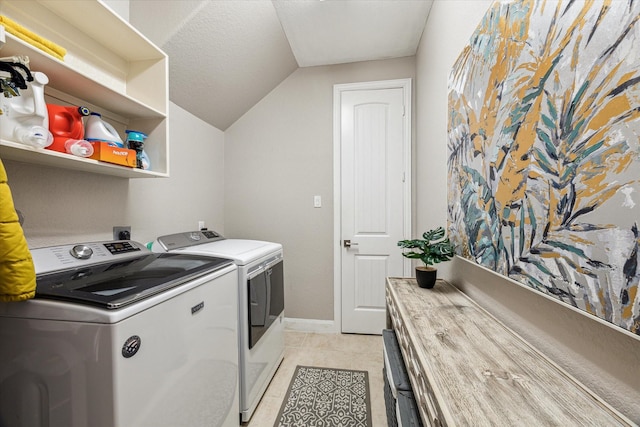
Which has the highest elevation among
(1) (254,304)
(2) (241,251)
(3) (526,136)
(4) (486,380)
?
(3) (526,136)

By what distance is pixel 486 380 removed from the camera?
622 mm

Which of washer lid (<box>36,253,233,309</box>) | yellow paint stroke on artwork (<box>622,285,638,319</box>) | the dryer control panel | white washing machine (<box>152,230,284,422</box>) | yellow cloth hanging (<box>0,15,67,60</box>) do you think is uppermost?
yellow cloth hanging (<box>0,15,67,60</box>)

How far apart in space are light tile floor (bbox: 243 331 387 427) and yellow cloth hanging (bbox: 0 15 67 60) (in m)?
2.01

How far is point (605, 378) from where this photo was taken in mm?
552

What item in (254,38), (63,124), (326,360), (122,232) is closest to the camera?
(63,124)

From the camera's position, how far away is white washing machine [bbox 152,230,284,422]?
59.6 inches

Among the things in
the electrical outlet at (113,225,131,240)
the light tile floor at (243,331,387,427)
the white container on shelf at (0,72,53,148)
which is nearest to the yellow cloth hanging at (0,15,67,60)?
the white container on shelf at (0,72,53,148)

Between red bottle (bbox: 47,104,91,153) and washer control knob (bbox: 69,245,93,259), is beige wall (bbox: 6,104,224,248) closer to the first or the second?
washer control knob (bbox: 69,245,93,259)

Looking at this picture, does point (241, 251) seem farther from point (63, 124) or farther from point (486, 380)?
point (486, 380)

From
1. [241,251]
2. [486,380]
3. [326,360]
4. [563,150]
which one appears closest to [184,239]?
[241,251]

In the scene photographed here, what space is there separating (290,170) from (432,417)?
2354 millimetres

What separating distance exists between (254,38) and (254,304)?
1965 mm

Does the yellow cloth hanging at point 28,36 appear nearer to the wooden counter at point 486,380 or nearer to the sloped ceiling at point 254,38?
the sloped ceiling at point 254,38

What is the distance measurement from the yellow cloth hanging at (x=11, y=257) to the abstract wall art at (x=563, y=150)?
4.65 feet
